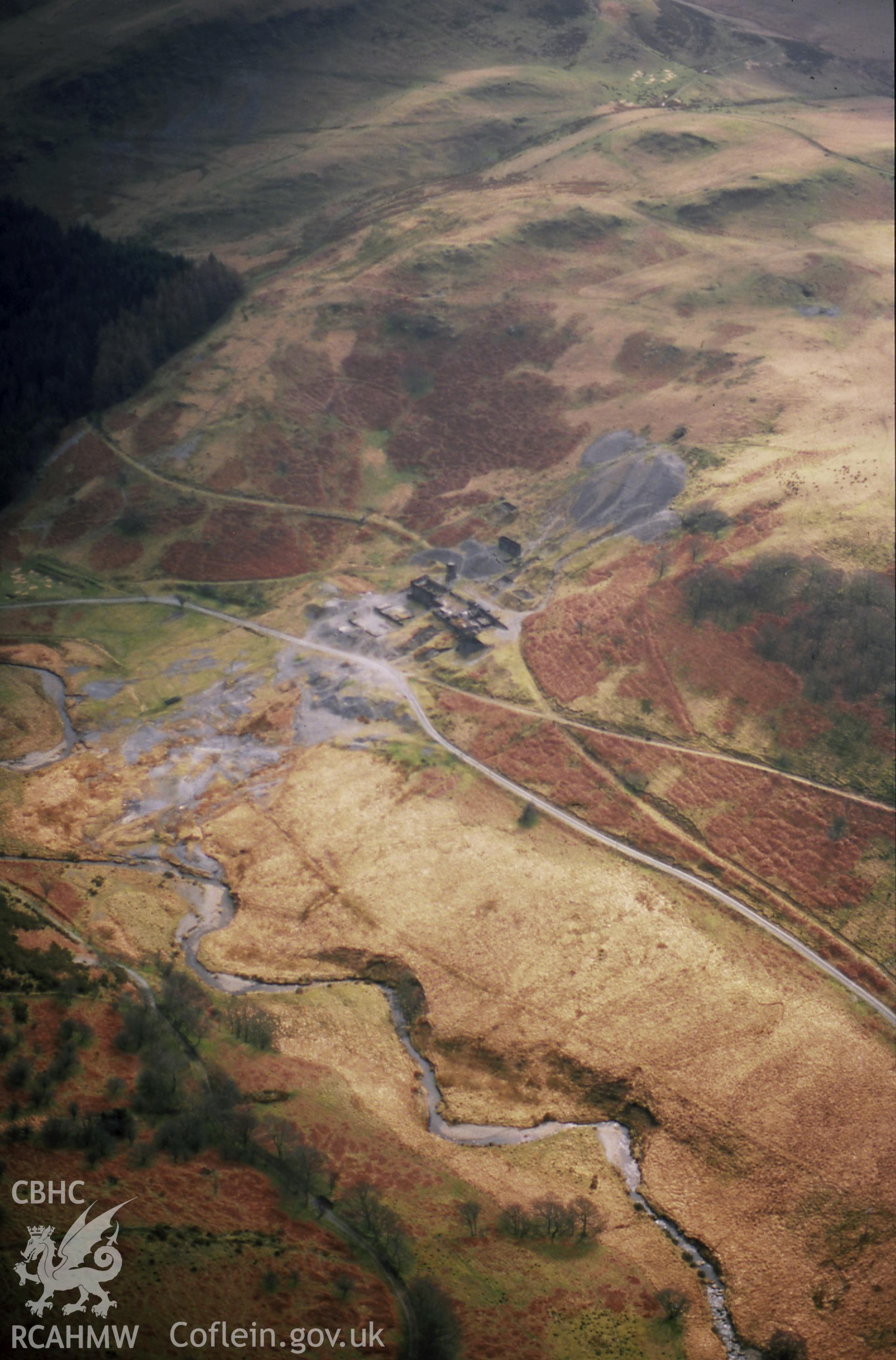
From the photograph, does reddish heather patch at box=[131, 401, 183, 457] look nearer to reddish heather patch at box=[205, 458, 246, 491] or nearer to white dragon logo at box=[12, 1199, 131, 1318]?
reddish heather patch at box=[205, 458, 246, 491]

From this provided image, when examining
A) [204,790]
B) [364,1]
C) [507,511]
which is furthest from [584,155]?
[204,790]

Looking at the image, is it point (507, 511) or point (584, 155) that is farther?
point (584, 155)

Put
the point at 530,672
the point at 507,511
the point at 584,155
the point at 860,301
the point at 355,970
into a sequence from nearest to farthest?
the point at 355,970 < the point at 530,672 < the point at 507,511 < the point at 860,301 < the point at 584,155

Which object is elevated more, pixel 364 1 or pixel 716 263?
pixel 364 1

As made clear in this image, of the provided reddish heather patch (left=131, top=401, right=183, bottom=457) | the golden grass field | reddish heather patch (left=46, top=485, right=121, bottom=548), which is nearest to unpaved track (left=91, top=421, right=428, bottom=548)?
the golden grass field

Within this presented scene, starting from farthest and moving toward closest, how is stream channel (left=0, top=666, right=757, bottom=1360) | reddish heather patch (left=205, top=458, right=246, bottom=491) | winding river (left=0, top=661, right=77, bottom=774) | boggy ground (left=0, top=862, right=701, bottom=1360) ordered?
reddish heather patch (left=205, top=458, right=246, bottom=491), winding river (left=0, top=661, right=77, bottom=774), stream channel (left=0, top=666, right=757, bottom=1360), boggy ground (left=0, top=862, right=701, bottom=1360)

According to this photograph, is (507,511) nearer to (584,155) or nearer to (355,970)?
(355,970)

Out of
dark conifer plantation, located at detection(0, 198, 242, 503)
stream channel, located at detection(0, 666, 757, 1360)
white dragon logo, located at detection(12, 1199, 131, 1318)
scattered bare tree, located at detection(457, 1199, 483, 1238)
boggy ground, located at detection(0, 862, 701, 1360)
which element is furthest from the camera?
dark conifer plantation, located at detection(0, 198, 242, 503)
